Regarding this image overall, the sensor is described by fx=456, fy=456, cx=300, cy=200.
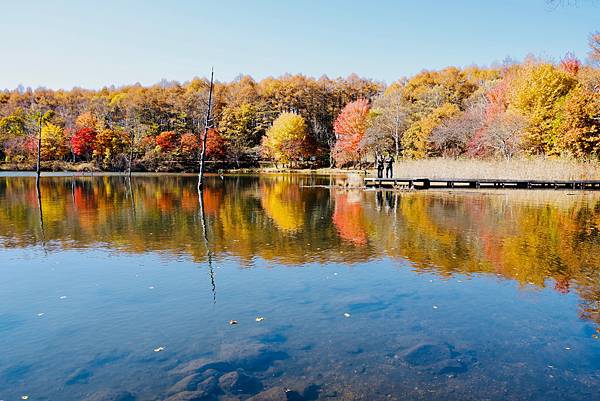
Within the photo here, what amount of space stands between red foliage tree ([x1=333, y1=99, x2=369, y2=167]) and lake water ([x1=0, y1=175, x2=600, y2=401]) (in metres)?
56.0

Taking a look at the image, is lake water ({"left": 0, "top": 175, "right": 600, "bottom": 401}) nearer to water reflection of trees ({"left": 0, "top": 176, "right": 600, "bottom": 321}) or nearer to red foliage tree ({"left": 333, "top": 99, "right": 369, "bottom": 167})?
water reflection of trees ({"left": 0, "top": 176, "right": 600, "bottom": 321})

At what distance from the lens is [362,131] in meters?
69.9

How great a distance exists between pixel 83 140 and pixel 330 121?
151 ft

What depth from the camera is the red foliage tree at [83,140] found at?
75.1 meters

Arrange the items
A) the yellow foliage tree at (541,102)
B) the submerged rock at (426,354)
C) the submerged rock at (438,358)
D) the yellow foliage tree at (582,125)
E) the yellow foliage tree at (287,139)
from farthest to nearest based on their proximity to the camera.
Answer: the yellow foliage tree at (287,139) → the yellow foliage tree at (541,102) → the yellow foliage tree at (582,125) → the submerged rock at (426,354) → the submerged rock at (438,358)

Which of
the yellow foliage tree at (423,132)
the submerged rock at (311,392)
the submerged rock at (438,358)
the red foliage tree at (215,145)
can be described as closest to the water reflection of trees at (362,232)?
the submerged rock at (438,358)

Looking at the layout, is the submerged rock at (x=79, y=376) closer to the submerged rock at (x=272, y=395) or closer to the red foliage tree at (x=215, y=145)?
the submerged rock at (x=272, y=395)

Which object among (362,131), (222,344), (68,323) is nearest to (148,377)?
(222,344)

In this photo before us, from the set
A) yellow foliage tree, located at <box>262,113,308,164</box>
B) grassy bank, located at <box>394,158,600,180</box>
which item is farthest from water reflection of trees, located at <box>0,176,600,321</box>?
yellow foliage tree, located at <box>262,113,308,164</box>

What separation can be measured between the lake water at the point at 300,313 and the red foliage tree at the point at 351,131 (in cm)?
5597

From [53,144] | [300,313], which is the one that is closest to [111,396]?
[300,313]

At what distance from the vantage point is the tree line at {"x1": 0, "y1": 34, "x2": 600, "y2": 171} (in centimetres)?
4362

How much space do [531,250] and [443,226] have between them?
405 cm

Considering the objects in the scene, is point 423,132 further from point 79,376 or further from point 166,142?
point 79,376
